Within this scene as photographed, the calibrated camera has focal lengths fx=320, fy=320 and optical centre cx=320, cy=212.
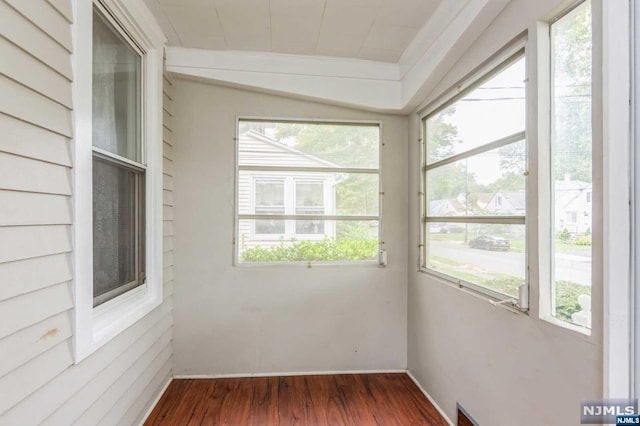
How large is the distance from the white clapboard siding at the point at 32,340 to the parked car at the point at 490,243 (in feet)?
6.62

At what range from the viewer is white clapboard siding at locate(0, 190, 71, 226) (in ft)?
3.40

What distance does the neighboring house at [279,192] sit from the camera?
2697mm

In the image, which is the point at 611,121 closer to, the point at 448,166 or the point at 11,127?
the point at 448,166

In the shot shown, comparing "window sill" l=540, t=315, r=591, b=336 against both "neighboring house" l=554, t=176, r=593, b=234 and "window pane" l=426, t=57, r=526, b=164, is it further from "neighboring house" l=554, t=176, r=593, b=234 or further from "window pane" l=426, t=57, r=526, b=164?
"window pane" l=426, t=57, r=526, b=164

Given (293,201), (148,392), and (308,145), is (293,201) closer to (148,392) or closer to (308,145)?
(308,145)

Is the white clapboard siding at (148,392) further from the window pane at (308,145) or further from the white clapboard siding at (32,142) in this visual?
the window pane at (308,145)

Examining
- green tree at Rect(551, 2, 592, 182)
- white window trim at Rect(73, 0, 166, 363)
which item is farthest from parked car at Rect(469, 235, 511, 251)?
white window trim at Rect(73, 0, 166, 363)

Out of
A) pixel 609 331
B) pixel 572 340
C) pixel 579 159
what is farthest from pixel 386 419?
pixel 579 159

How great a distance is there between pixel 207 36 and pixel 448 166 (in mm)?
1941

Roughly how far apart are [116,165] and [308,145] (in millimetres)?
1451

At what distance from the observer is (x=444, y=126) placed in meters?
2.28

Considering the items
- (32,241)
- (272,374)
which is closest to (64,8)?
(32,241)

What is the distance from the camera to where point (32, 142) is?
1.13m

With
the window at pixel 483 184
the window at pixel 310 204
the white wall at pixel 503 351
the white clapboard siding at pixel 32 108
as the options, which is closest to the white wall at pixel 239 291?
the window at pixel 310 204
